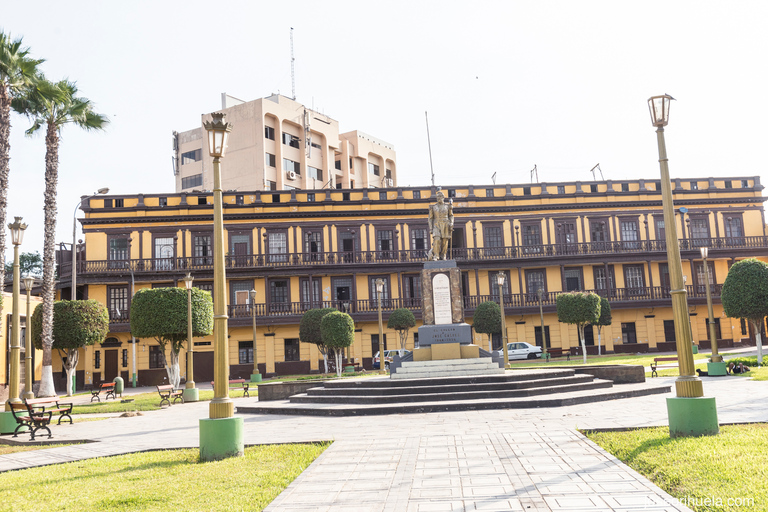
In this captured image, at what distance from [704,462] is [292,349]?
3133 centimetres

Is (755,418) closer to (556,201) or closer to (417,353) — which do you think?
(417,353)

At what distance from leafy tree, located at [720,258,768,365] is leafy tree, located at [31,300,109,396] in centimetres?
2588

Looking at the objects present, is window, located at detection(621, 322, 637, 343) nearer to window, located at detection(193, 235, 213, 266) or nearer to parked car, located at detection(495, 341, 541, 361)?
parked car, located at detection(495, 341, 541, 361)

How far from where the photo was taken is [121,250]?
35.6 m

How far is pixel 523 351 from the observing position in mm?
34469

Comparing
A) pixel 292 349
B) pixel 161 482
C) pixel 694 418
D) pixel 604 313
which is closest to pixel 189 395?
pixel 161 482

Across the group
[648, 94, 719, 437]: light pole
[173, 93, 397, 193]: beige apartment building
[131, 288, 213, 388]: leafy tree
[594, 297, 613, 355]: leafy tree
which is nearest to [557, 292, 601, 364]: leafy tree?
[594, 297, 613, 355]: leafy tree

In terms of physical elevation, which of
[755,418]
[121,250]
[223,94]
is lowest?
[755,418]

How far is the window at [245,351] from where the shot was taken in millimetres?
35531


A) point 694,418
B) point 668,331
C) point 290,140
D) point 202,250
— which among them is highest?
point 290,140

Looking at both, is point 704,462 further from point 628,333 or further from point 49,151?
point 628,333

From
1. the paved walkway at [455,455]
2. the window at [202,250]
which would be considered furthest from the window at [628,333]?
the window at [202,250]

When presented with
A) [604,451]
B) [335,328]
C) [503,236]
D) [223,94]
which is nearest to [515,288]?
[503,236]

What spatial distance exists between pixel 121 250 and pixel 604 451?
33.6m
